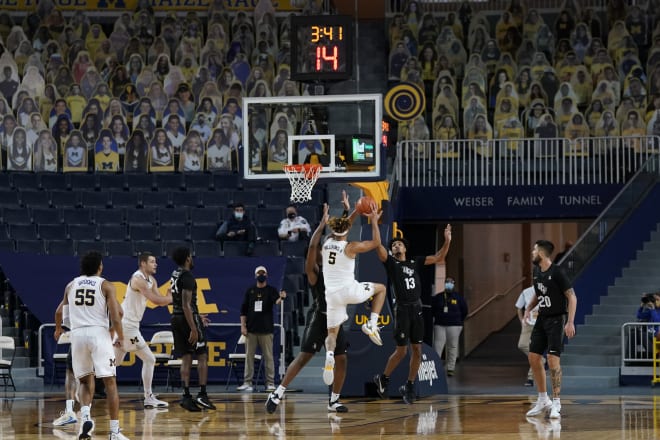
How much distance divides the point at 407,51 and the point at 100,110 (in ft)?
23.6

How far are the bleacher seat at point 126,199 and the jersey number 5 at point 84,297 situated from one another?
1323 centimetres

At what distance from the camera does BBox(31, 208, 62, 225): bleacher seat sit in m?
25.6

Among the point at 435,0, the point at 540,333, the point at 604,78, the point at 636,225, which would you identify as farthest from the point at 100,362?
the point at 435,0

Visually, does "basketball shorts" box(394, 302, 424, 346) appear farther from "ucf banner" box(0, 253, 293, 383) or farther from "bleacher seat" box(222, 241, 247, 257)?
"bleacher seat" box(222, 241, 247, 257)

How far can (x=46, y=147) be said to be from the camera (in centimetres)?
2762

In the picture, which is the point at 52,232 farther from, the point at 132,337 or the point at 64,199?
the point at 132,337

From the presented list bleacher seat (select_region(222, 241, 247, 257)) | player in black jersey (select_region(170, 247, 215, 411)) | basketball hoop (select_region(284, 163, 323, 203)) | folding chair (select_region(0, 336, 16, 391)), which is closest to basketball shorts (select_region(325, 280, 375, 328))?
player in black jersey (select_region(170, 247, 215, 411))

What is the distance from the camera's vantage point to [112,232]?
25297 mm

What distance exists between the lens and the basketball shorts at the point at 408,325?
56.3ft

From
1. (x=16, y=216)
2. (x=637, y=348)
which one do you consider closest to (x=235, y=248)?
(x=16, y=216)

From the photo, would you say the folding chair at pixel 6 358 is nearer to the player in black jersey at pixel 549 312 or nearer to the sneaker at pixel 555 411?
the player in black jersey at pixel 549 312

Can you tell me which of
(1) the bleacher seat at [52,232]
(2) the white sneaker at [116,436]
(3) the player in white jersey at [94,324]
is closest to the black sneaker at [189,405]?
(3) the player in white jersey at [94,324]

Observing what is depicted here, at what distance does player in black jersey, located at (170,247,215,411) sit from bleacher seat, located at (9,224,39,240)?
876cm

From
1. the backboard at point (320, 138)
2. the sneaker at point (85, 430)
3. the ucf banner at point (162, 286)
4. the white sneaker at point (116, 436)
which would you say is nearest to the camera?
the white sneaker at point (116, 436)
